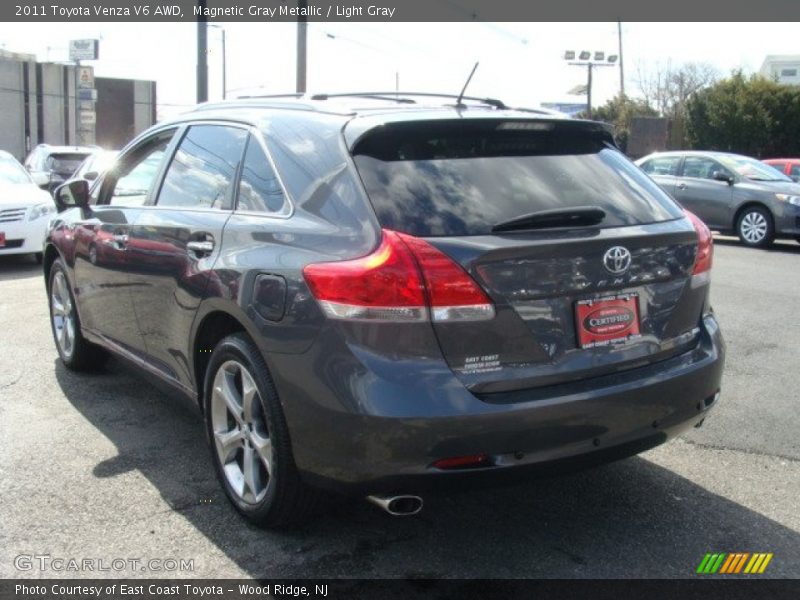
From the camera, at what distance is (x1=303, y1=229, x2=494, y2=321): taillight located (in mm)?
2881

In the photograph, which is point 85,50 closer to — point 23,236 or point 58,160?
point 58,160

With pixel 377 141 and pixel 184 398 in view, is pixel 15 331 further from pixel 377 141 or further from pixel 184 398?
pixel 377 141

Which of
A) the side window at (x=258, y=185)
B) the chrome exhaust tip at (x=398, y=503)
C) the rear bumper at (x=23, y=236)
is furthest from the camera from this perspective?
the rear bumper at (x=23, y=236)

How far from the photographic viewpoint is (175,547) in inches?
133

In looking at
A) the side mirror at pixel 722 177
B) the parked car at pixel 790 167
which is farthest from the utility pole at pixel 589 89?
the side mirror at pixel 722 177

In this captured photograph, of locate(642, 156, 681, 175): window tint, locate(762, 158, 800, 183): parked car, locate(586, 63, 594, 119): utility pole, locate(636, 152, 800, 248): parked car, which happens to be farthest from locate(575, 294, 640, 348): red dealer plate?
locate(586, 63, 594, 119): utility pole

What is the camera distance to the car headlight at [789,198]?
1370cm

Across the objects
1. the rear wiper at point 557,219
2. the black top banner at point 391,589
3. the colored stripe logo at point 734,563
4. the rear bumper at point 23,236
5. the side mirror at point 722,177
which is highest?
the side mirror at point 722,177

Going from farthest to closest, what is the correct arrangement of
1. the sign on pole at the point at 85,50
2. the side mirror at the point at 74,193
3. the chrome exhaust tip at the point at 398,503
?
the sign on pole at the point at 85,50
the side mirror at the point at 74,193
the chrome exhaust tip at the point at 398,503

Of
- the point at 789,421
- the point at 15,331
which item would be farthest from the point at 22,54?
the point at 789,421

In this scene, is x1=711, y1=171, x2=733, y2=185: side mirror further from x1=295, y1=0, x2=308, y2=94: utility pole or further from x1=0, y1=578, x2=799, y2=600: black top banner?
x1=0, y1=578, x2=799, y2=600: black top banner

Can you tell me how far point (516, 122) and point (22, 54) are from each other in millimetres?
64382

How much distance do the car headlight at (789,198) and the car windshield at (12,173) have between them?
38.0 feet

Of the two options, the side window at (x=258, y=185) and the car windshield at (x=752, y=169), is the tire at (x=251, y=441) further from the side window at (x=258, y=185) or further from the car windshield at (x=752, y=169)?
the car windshield at (x=752, y=169)
